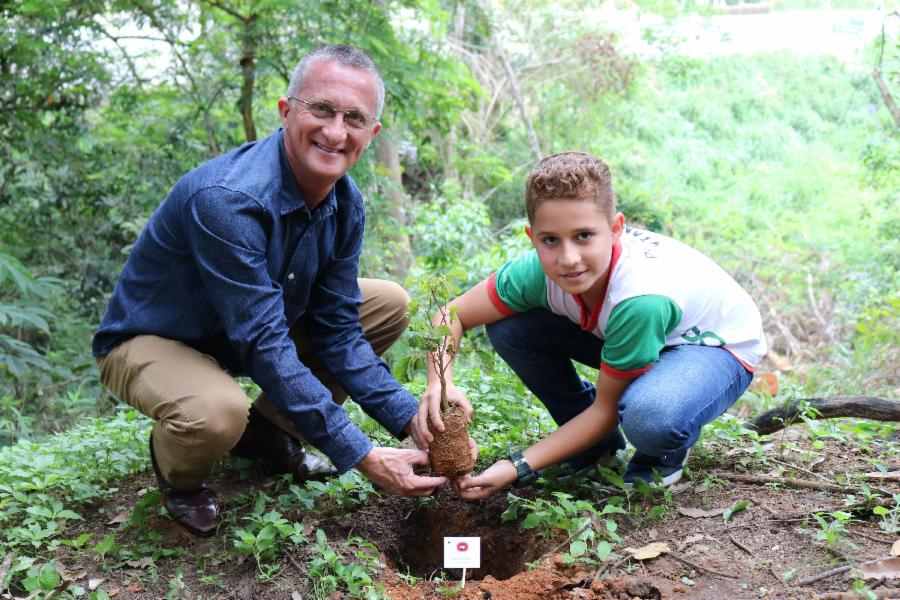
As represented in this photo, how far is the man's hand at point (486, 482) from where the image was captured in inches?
110

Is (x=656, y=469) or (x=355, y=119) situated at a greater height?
(x=355, y=119)

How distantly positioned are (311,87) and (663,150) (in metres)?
10.4

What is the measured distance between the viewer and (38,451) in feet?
11.9

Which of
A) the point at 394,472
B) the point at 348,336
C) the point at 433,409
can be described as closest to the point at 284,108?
the point at 348,336

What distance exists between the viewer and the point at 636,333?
2648 millimetres

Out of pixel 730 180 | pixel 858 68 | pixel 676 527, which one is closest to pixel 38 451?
pixel 676 527

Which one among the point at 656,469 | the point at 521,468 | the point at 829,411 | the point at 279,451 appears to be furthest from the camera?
the point at 829,411

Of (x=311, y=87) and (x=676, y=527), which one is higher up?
(x=311, y=87)

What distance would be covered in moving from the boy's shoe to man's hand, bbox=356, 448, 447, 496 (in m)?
0.81

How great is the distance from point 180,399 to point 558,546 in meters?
1.35

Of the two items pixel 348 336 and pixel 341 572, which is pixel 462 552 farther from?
pixel 348 336

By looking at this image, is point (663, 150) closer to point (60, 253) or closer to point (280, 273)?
point (60, 253)

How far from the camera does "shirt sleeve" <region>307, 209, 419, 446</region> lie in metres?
2.98

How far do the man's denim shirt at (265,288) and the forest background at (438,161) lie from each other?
12.9 inches
